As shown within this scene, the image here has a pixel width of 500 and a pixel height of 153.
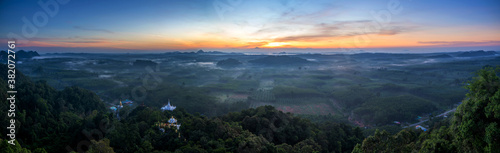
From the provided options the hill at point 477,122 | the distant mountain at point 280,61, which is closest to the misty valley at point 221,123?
the hill at point 477,122

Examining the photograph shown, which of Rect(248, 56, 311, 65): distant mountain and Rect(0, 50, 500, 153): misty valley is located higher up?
Rect(248, 56, 311, 65): distant mountain

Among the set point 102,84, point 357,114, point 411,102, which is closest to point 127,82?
point 102,84

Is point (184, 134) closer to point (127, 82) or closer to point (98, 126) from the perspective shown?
point (98, 126)

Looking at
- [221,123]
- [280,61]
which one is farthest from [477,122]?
[280,61]

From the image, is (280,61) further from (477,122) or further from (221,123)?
(477,122)

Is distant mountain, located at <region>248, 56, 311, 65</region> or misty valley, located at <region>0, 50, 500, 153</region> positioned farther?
distant mountain, located at <region>248, 56, 311, 65</region>

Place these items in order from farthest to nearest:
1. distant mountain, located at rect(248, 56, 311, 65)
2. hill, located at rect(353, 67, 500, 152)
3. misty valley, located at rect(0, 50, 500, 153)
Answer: distant mountain, located at rect(248, 56, 311, 65) → misty valley, located at rect(0, 50, 500, 153) → hill, located at rect(353, 67, 500, 152)

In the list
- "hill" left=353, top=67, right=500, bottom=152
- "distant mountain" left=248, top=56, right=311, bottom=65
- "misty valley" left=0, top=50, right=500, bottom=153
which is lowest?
"misty valley" left=0, top=50, right=500, bottom=153

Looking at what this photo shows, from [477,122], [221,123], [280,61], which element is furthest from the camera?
[280,61]

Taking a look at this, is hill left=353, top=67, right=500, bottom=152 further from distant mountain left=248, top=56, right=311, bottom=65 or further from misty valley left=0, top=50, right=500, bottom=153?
distant mountain left=248, top=56, right=311, bottom=65

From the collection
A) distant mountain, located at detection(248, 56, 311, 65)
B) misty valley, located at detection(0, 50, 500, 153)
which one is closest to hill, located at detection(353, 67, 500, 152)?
misty valley, located at detection(0, 50, 500, 153)

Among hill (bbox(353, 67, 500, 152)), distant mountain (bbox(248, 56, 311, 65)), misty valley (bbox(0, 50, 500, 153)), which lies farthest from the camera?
distant mountain (bbox(248, 56, 311, 65))
